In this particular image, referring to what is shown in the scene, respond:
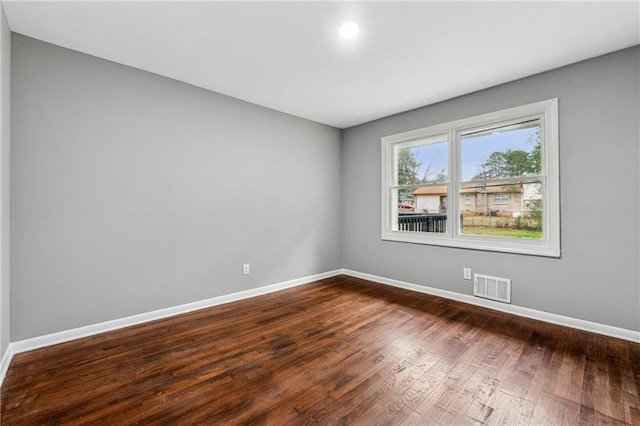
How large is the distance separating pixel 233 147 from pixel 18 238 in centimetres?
210

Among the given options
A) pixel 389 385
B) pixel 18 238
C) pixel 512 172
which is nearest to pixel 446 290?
pixel 512 172

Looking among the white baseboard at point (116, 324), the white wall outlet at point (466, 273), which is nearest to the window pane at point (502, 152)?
the white wall outlet at point (466, 273)

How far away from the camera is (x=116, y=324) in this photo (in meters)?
2.63

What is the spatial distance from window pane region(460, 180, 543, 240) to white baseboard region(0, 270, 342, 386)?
106 inches

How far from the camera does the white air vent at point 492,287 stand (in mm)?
3055

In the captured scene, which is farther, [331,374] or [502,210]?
[502,210]

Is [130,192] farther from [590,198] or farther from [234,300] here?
[590,198]

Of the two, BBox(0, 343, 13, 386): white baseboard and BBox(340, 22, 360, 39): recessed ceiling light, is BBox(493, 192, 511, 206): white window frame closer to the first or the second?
BBox(340, 22, 360, 39): recessed ceiling light

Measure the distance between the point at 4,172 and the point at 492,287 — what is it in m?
4.59

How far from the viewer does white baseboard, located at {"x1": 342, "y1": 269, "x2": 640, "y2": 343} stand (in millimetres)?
2428

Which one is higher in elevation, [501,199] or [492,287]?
[501,199]

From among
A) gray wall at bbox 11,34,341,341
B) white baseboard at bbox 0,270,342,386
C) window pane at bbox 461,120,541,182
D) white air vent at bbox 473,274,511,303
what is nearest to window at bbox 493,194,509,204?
window pane at bbox 461,120,541,182

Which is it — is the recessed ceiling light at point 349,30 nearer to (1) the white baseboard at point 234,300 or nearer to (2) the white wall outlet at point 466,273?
(2) the white wall outlet at point 466,273

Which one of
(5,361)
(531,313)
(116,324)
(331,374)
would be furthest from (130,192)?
(531,313)
